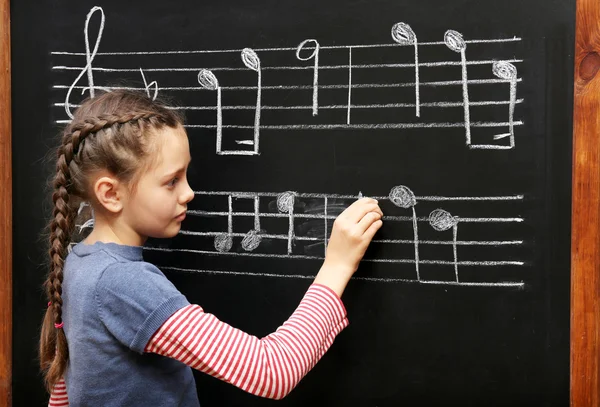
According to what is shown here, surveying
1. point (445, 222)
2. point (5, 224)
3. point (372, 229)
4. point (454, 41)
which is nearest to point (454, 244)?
point (445, 222)

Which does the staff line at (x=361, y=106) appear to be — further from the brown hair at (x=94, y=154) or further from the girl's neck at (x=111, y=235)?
the girl's neck at (x=111, y=235)

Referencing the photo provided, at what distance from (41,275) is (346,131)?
74 centimetres

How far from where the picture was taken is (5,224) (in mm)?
1256

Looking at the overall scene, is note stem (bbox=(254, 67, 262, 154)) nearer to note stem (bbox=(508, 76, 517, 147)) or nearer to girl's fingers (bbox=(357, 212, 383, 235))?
girl's fingers (bbox=(357, 212, 383, 235))

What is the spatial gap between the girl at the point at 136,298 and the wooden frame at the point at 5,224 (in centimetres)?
32

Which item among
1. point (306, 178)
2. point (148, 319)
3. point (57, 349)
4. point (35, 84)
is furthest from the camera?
point (35, 84)

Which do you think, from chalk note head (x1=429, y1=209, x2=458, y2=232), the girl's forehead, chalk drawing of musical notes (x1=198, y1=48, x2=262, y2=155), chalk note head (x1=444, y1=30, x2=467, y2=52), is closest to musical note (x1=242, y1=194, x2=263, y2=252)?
chalk drawing of musical notes (x1=198, y1=48, x2=262, y2=155)

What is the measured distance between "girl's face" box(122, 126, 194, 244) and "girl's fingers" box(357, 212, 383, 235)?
0.31 m

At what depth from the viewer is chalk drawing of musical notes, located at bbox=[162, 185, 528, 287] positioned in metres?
1.02

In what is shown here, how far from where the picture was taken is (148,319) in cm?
84

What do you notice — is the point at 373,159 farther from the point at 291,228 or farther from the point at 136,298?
the point at 136,298

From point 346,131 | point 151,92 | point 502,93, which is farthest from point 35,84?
point 502,93

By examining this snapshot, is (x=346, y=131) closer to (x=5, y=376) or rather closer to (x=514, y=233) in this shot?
(x=514, y=233)

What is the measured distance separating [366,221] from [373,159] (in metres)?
0.12
